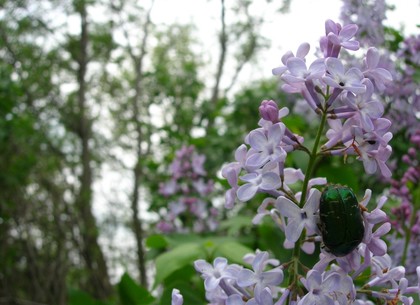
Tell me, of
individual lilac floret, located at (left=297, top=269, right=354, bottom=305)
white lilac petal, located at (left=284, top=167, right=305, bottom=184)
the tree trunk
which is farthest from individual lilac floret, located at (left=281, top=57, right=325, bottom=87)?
the tree trunk

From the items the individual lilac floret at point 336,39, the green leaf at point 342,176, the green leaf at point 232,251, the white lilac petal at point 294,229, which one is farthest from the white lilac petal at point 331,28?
the green leaf at point 232,251

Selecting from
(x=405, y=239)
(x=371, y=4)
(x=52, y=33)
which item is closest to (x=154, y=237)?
(x=405, y=239)

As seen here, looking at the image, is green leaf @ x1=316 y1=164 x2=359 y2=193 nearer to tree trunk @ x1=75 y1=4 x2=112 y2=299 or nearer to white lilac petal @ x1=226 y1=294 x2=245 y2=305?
white lilac petal @ x1=226 y1=294 x2=245 y2=305

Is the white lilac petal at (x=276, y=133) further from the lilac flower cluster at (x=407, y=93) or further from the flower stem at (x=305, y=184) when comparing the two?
the lilac flower cluster at (x=407, y=93)

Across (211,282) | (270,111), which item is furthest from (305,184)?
(211,282)

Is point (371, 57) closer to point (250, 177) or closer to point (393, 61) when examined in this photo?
point (250, 177)

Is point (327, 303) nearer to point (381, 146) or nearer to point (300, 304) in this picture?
point (300, 304)
